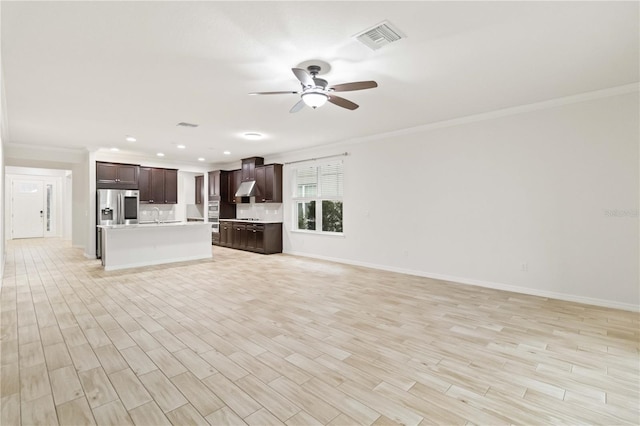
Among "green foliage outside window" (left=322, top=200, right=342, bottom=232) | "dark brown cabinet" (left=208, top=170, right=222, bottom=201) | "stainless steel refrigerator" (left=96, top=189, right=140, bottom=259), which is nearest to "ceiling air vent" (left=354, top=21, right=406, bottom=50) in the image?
"green foliage outside window" (left=322, top=200, right=342, bottom=232)

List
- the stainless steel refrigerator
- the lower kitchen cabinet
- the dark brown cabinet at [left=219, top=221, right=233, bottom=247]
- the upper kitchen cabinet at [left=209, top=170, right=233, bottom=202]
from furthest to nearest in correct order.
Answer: the upper kitchen cabinet at [left=209, top=170, right=233, bottom=202], the dark brown cabinet at [left=219, top=221, right=233, bottom=247], the lower kitchen cabinet, the stainless steel refrigerator

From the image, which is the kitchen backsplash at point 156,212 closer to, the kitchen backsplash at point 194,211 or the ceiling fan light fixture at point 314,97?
the kitchen backsplash at point 194,211

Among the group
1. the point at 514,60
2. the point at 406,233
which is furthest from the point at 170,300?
the point at 514,60

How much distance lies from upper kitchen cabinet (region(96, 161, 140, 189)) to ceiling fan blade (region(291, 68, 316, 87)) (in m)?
7.22

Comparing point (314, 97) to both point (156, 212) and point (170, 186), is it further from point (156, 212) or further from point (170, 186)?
point (156, 212)

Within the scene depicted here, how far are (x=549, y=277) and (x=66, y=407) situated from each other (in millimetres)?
5434

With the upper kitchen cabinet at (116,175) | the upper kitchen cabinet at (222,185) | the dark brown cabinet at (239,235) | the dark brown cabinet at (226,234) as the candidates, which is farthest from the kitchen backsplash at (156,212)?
the dark brown cabinet at (239,235)

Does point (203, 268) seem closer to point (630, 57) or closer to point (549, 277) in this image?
point (549, 277)

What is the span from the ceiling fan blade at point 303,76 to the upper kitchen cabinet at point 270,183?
5392 millimetres

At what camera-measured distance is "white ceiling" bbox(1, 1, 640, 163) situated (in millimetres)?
2328

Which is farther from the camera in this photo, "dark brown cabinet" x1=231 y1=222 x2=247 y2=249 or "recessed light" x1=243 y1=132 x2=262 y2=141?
"dark brown cabinet" x1=231 y1=222 x2=247 y2=249

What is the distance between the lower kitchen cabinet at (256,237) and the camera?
8.20 metres

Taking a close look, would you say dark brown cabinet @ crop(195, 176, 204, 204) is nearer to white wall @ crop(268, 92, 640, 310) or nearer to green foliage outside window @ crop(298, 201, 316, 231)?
green foliage outside window @ crop(298, 201, 316, 231)

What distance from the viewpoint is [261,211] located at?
30.4 feet
